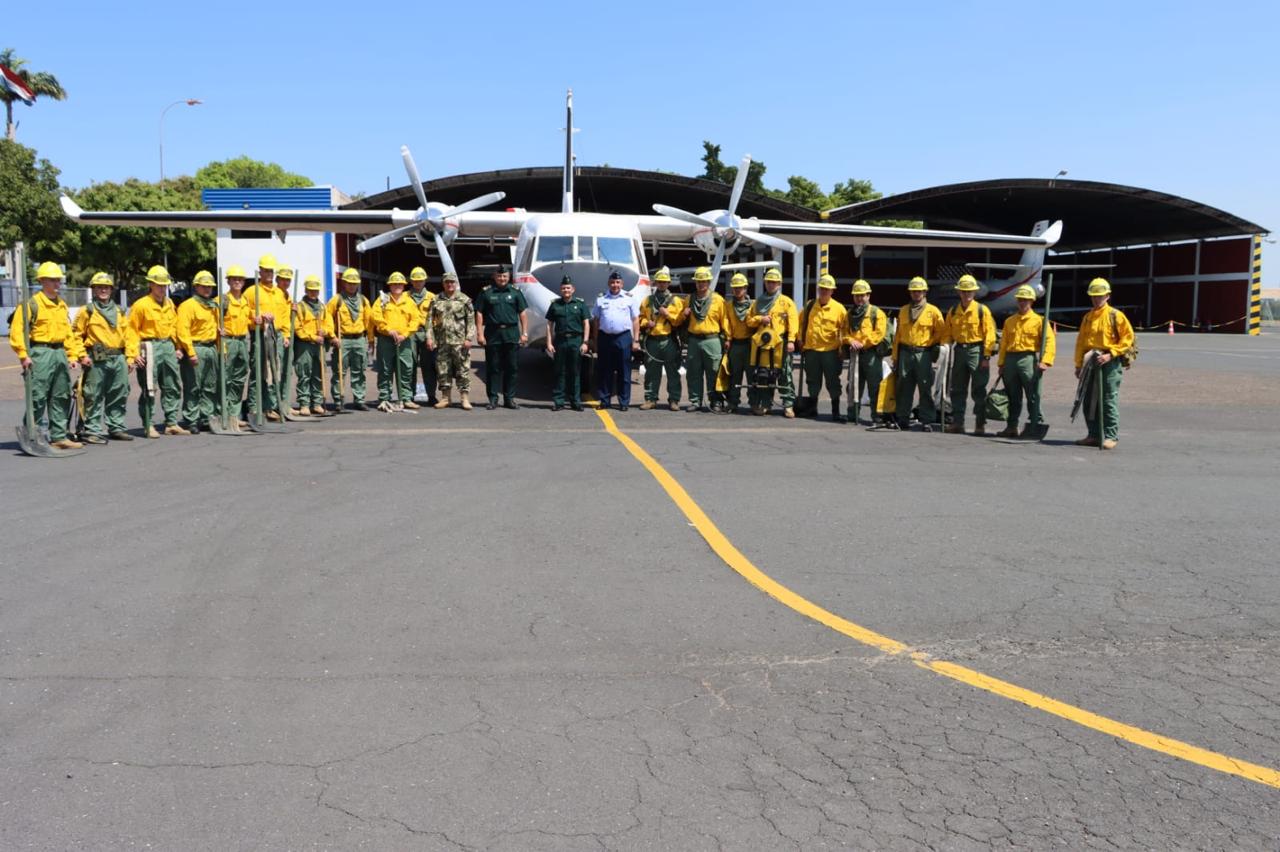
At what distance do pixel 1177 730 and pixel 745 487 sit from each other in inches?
184

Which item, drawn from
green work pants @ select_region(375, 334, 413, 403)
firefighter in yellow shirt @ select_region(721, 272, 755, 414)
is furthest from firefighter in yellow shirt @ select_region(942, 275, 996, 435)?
green work pants @ select_region(375, 334, 413, 403)

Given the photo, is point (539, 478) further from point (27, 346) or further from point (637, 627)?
point (27, 346)

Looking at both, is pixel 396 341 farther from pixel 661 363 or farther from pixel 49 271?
pixel 49 271

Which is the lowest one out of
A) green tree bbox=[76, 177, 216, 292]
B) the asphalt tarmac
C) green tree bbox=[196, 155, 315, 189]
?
the asphalt tarmac

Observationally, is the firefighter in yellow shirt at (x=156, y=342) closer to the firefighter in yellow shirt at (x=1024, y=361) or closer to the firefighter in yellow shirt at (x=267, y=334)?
the firefighter in yellow shirt at (x=267, y=334)

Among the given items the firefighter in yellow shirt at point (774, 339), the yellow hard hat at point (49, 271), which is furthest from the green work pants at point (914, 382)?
the yellow hard hat at point (49, 271)

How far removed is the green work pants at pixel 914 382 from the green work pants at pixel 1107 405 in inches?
71.6

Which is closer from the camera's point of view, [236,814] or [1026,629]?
[236,814]

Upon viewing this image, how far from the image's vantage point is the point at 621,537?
257 inches

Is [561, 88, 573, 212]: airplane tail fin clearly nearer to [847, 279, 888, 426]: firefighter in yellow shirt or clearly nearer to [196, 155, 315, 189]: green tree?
[847, 279, 888, 426]: firefighter in yellow shirt

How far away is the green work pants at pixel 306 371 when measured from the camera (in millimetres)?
12750

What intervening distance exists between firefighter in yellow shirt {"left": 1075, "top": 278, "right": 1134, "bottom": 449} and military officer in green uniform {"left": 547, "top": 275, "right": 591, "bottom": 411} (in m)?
6.23

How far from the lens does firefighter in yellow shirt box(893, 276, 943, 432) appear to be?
11883 millimetres

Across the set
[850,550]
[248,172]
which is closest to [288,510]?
[850,550]
